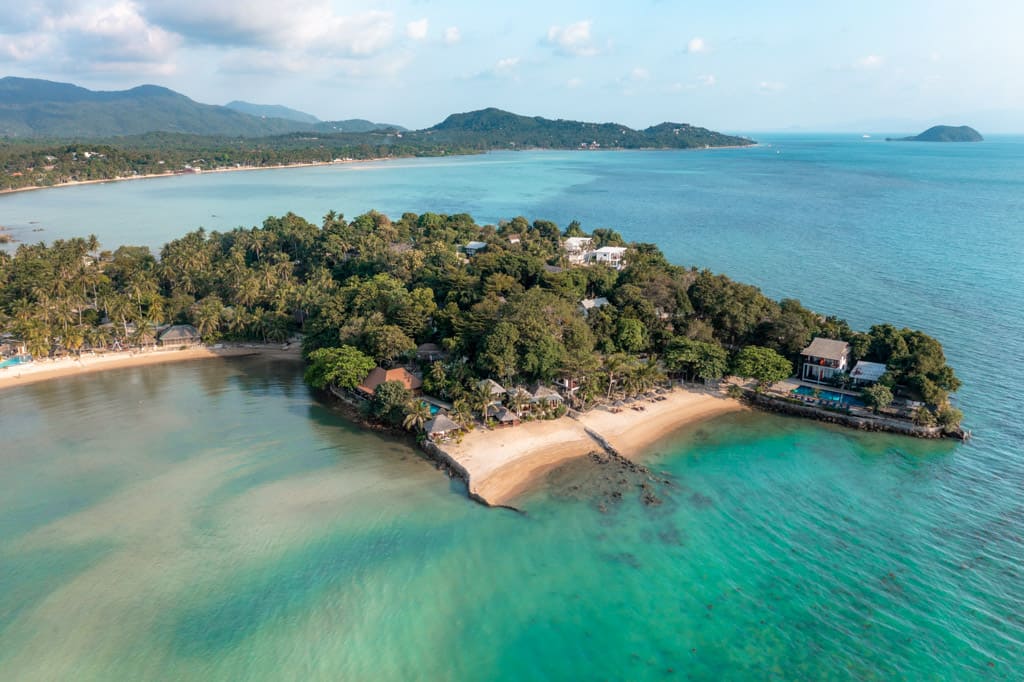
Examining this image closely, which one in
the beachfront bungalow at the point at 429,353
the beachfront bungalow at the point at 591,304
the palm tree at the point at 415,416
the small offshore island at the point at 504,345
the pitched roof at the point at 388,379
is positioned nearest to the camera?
the palm tree at the point at 415,416

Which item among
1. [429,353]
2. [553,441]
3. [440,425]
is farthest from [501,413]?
[429,353]

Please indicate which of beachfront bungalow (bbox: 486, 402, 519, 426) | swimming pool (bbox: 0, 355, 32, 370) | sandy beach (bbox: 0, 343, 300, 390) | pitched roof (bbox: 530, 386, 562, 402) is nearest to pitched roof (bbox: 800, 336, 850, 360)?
pitched roof (bbox: 530, 386, 562, 402)

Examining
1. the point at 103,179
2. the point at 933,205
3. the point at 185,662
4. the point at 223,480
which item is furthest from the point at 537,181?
the point at 185,662

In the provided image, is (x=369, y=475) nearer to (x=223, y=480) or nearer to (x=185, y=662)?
(x=223, y=480)

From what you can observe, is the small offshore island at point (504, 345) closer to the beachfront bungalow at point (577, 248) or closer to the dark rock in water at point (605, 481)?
the dark rock in water at point (605, 481)

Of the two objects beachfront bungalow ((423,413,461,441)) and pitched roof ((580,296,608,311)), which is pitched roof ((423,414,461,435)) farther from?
pitched roof ((580,296,608,311))

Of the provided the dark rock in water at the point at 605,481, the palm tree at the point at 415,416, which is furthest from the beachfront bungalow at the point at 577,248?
the dark rock in water at the point at 605,481
